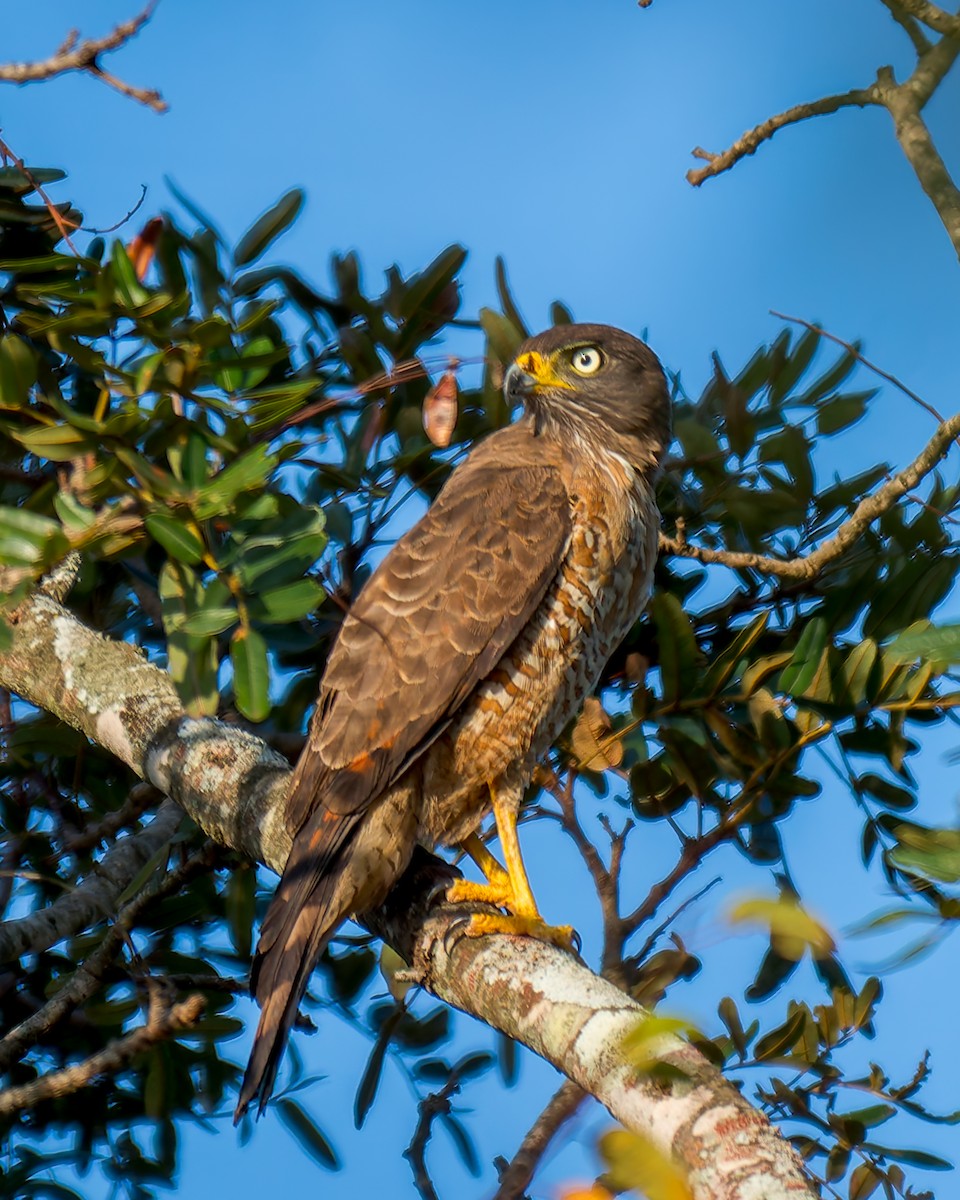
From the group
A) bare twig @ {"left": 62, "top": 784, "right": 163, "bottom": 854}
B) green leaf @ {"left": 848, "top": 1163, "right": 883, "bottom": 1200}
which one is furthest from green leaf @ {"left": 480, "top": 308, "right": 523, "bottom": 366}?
green leaf @ {"left": 848, "top": 1163, "right": 883, "bottom": 1200}

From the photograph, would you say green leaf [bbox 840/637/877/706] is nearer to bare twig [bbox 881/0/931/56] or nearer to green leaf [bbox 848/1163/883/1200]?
green leaf [bbox 848/1163/883/1200]

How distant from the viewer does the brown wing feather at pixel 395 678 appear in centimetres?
259

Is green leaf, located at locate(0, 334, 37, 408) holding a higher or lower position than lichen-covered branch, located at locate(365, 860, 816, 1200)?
higher

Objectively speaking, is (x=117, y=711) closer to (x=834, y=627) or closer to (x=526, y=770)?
(x=526, y=770)

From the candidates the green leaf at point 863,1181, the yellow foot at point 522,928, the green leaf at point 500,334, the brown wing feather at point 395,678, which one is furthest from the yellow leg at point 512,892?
the green leaf at point 500,334

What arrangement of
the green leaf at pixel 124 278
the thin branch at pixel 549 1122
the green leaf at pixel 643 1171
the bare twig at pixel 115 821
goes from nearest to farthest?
Result: the green leaf at pixel 643 1171
the thin branch at pixel 549 1122
the green leaf at pixel 124 278
the bare twig at pixel 115 821

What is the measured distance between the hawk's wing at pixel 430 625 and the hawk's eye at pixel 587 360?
0.63 m

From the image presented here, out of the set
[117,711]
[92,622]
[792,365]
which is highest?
[92,622]

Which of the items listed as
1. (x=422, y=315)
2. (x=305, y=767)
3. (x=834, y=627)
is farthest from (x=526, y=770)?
(x=422, y=315)

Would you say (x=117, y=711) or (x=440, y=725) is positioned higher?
(x=117, y=711)

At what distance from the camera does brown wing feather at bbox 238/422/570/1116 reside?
8.48 ft

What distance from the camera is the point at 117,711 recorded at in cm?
291

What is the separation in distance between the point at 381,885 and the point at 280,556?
38.0 inches

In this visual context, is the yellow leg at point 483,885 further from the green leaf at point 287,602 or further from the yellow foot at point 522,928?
the green leaf at point 287,602
